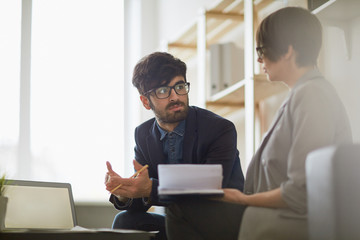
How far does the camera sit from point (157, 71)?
6.92 feet

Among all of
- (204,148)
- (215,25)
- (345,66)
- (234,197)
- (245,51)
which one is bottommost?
(234,197)

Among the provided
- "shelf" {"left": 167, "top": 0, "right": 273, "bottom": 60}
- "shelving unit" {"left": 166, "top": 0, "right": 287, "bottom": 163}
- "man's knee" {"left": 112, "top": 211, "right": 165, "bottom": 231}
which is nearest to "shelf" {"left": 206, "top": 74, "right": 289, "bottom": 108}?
"shelving unit" {"left": 166, "top": 0, "right": 287, "bottom": 163}

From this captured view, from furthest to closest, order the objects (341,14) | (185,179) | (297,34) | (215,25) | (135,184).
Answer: (215,25) → (341,14) → (135,184) → (297,34) → (185,179)

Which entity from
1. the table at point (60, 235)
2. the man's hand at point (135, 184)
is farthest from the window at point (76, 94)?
the table at point (60, 235)

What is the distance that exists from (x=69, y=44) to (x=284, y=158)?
313 cm

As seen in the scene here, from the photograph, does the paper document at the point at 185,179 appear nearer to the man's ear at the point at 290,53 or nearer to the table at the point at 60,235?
the table at the point at 60,235

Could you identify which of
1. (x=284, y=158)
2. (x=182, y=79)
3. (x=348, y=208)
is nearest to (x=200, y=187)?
(x=284, y=158)

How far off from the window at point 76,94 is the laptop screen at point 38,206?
1.66 metres

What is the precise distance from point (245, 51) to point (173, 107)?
768 mm

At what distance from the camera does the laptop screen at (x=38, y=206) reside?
2020mm

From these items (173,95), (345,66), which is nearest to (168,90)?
(173,95)

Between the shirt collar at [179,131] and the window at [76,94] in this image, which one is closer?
the shirt collar at [179,131]

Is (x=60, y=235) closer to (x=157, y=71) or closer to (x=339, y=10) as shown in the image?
(x=157, y=71)

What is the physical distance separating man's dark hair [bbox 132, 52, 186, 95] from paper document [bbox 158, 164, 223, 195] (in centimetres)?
84
